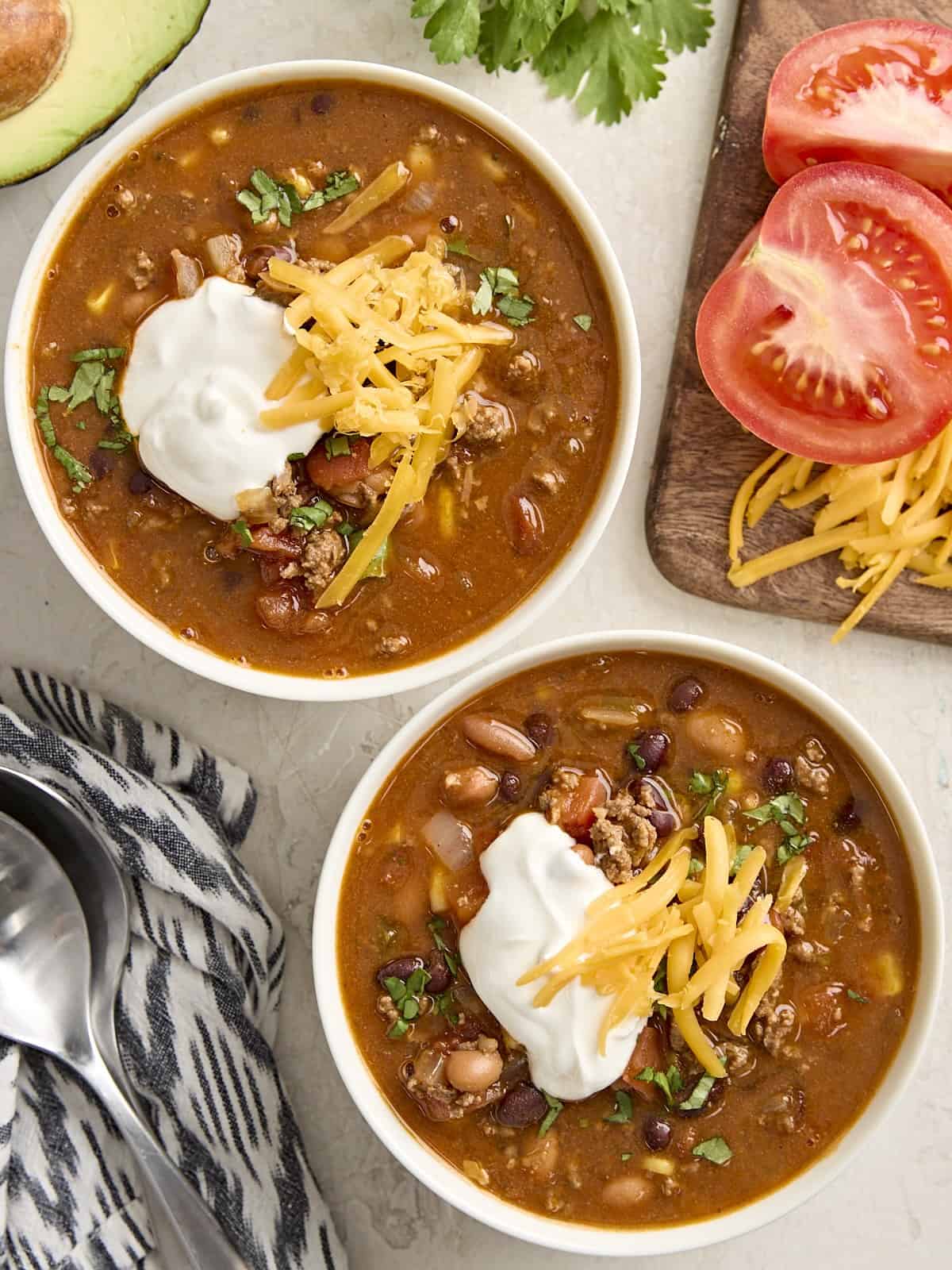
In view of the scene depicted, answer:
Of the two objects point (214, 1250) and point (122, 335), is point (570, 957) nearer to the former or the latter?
point (214, 1250)

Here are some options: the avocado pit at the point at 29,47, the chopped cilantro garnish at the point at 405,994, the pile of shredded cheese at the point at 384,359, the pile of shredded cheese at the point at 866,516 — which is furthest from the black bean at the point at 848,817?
the avocado pit at the point at 29,47

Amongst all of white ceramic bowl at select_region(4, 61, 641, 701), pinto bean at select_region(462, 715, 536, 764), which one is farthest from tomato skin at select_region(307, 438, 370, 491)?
pinto bean at select_region(462, 715, 536, 764)

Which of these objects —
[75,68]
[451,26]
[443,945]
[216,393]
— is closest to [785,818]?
[443,945]

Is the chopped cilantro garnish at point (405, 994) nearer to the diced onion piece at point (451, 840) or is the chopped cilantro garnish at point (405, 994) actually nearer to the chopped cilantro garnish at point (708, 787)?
the diced onion piece at point (451, 840)

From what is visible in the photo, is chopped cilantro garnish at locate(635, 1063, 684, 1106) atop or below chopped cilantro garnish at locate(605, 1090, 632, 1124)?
atop

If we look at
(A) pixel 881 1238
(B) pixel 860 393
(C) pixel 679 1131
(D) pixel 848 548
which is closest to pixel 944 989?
(A) pixel 881 1238

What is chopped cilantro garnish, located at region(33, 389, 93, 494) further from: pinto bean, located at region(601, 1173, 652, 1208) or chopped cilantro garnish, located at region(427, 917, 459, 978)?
pinto bean, located at region(601, 1173, 652, 1208)

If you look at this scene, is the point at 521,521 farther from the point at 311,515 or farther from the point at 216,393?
the point at 216,393
